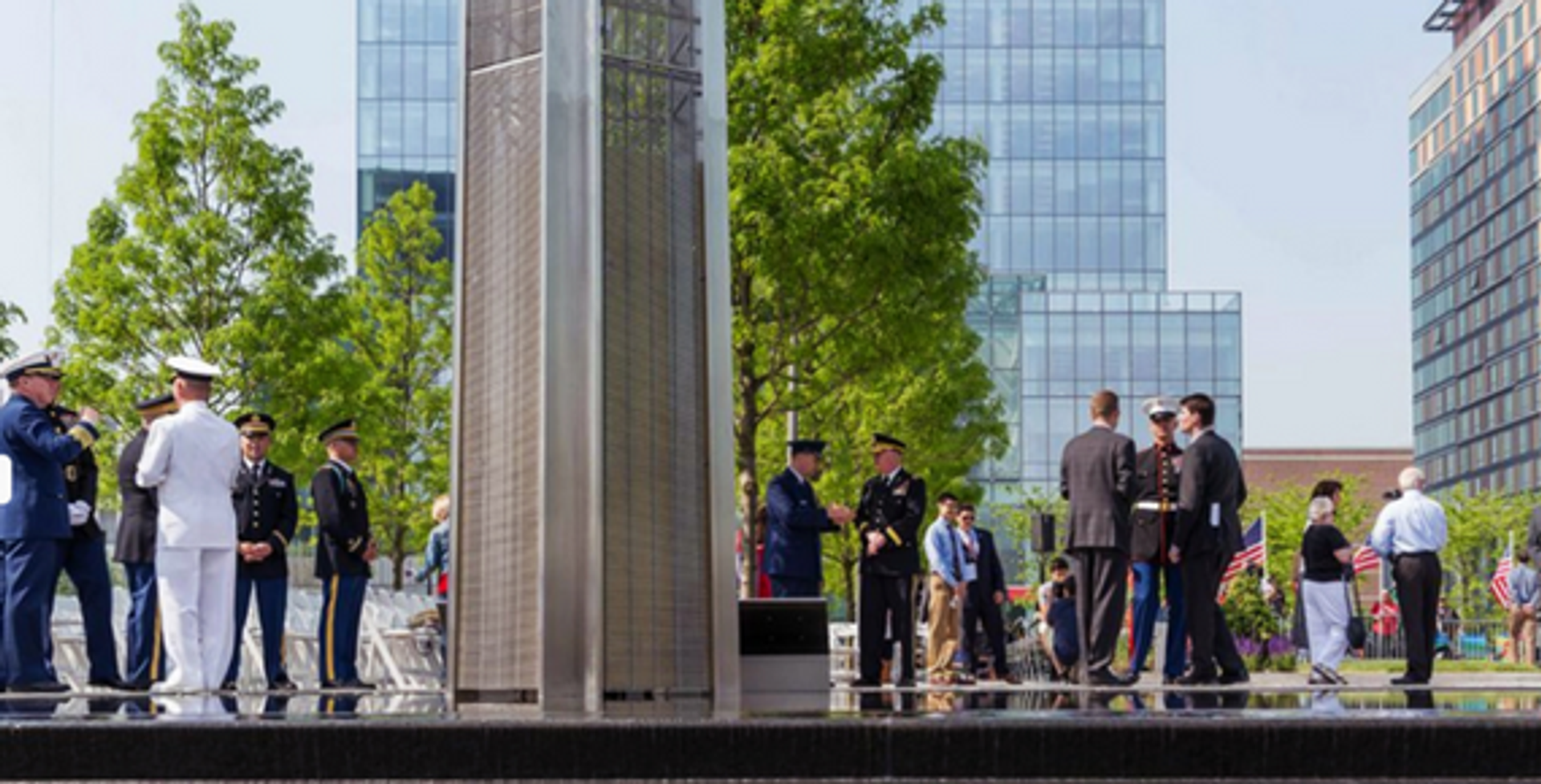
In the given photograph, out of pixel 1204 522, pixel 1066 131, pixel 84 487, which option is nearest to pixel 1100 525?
pixel 1204 522

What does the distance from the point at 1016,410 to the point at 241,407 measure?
2682 inches

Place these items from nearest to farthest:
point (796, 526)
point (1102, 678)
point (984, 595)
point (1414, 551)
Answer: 1. point (1102, 678)
2. point (1414, 551)
3. point (796, 526)
4. point (984, 595)

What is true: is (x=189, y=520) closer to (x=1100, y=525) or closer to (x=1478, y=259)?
(x=1100, y=525)

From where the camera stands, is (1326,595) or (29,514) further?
(1326,595)

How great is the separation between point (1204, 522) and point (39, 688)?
768 cm

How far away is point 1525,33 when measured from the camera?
418 ft

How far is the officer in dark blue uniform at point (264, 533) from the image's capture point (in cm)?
1756

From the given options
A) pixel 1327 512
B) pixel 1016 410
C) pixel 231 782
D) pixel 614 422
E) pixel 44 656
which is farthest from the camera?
pixel 1016 410

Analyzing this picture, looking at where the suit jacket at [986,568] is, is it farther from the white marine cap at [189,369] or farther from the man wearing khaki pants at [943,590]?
the white marine cap at [189,369]

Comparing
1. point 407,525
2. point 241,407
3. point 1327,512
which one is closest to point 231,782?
point 1327,512

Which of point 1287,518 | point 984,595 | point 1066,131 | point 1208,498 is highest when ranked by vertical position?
point 1066,131

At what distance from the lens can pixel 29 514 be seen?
1448 cm

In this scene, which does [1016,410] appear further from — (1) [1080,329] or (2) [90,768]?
(2) [90,768]

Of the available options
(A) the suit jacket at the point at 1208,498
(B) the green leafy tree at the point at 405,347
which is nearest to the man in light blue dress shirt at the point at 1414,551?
(A) the suit jacket at the point at 1208,498
